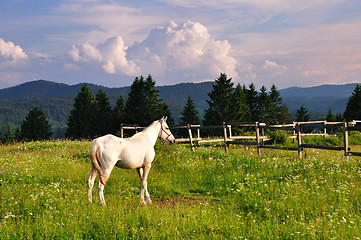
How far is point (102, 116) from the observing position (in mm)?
65438

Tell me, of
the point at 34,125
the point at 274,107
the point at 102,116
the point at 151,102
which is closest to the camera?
the point at 151,102

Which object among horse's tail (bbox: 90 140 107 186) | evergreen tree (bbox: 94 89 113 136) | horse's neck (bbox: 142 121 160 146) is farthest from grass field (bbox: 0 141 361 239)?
evergreen tree (bbox: 94 89 113 136)

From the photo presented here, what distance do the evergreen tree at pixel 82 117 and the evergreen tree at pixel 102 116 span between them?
1053mm

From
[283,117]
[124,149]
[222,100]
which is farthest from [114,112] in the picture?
[124,149]

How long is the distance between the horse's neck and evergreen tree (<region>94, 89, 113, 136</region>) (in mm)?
54303

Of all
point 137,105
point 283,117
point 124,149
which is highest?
point 137,105

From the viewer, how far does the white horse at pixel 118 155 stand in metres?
7.81

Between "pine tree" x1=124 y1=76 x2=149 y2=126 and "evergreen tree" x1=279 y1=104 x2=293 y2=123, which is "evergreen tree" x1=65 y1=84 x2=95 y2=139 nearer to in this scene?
"pine tree" x1=124 y1=76 x2=149 y2=126

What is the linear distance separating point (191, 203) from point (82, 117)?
203ft

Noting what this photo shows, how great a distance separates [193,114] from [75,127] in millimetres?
25979

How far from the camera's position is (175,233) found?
547cm

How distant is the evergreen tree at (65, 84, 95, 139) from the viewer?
64562mm

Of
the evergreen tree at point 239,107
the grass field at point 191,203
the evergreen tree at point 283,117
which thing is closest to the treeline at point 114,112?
the evergreen tree at point 239,107

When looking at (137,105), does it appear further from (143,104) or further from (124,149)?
(124,149)
